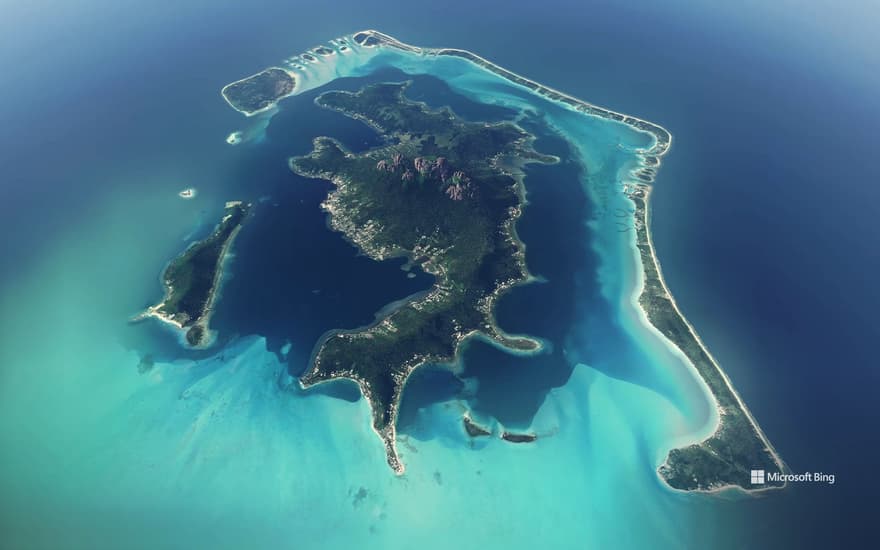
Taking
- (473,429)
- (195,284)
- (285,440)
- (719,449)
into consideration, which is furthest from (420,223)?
(719,449)

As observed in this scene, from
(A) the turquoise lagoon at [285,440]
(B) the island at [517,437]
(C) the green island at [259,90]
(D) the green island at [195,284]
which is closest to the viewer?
(A) the turquoise lagoon at [285,440]

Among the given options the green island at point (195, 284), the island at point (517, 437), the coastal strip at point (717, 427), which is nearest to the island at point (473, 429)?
the island at point (517, 437)

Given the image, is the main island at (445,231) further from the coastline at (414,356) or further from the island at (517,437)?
the island at (517,437)

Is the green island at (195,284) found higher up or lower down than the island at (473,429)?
lower down

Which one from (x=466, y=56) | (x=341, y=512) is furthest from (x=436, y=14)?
(x=341, y=512)

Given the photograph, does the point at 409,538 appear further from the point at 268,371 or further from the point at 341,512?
the point at 268,371

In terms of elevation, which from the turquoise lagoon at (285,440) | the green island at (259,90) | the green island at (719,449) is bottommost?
the turquoise lagoon at (285,440)

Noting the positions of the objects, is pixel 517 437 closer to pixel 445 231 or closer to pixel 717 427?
pixel 717 427

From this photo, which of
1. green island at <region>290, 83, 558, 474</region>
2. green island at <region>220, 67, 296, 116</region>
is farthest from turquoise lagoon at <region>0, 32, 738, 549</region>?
green island at <region>220, 67, 296, 116</region>
